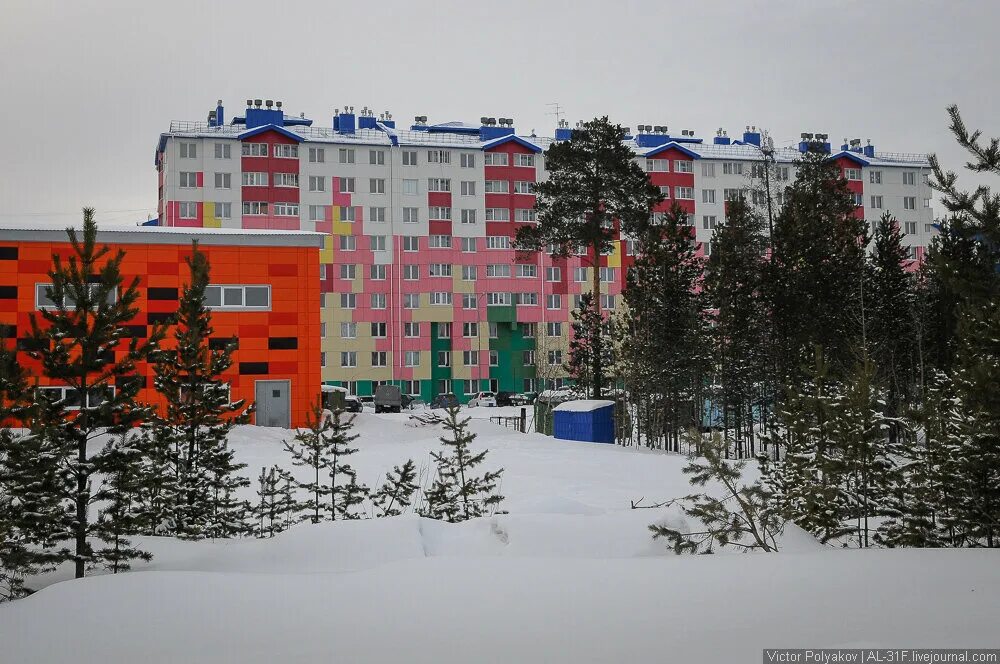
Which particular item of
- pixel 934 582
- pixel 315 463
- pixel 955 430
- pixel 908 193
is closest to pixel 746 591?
pixel 934 582

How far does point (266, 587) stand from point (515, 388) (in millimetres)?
58805

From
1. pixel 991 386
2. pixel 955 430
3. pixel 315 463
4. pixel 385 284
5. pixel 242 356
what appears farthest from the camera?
pixel 385 284

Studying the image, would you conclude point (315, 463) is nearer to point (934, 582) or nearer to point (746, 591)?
point (746, 591)

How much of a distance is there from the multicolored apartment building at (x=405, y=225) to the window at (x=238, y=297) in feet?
94.8

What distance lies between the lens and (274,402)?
33.8m

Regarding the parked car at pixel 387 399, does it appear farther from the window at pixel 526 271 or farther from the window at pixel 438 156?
the window at pixel 438 156

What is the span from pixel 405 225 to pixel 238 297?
3299 centimetres

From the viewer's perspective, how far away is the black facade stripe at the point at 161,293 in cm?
3272

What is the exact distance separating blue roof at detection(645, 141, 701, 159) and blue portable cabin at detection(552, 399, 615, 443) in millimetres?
42120

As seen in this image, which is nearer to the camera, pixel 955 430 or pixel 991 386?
pixel 991 386

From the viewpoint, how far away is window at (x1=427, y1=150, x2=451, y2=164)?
6681 centimetres

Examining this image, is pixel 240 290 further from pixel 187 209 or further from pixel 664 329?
pixel 187 209

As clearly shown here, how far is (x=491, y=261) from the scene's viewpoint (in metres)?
67.1

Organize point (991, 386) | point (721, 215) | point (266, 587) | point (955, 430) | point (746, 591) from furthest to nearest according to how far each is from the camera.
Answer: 1. point (721, 215)
2. point (955, 430)
3. point (991, 386)
4. point (266, 587)
5. point (746, 591)
